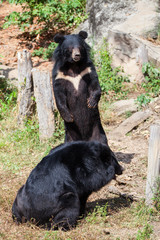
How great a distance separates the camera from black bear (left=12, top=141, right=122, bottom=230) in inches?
150

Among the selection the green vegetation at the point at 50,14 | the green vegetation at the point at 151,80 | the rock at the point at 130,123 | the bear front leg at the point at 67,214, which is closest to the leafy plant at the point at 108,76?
the green vegetation at the point at 151,80

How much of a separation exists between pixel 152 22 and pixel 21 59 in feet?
13.9

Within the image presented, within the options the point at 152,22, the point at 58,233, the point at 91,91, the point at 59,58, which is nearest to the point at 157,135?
the point at 58,233

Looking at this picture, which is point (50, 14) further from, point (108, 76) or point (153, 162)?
point (153, 162)

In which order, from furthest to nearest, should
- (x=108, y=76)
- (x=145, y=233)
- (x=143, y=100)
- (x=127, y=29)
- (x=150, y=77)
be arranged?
(x=127, y=29) < (x=108, y=76) < (x=150, y=77) < (x=143, y=100) < (x=145, y=233)

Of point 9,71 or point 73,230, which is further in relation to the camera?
point 9,71

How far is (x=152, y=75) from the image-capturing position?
8.65 m

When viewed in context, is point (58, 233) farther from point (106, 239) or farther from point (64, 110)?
point (64, 110)

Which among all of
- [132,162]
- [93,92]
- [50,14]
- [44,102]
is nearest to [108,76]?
[44,102]

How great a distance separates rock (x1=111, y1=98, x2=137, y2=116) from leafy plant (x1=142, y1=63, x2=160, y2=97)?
0.65m

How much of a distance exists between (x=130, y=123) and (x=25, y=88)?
7.15ft

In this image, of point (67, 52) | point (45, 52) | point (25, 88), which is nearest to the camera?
point (67, 52)

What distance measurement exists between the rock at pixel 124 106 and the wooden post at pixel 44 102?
170 centimetres

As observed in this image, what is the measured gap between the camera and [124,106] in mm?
8039
